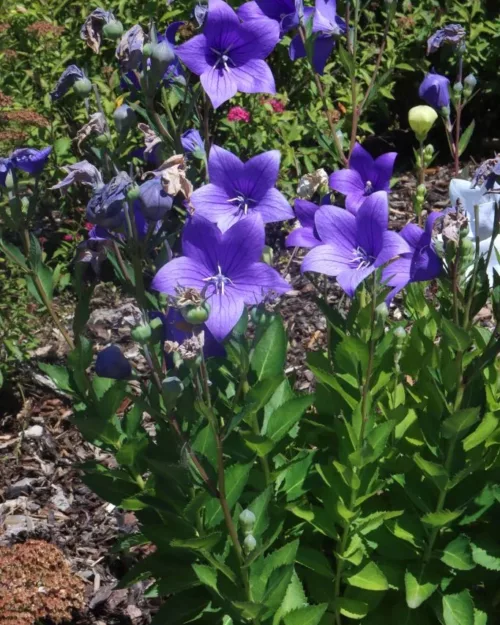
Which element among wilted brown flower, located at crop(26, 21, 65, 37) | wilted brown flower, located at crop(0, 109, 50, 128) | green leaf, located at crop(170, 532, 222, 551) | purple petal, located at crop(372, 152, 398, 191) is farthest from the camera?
wilted brown flower, located at crop(26, 21, 65, 37)

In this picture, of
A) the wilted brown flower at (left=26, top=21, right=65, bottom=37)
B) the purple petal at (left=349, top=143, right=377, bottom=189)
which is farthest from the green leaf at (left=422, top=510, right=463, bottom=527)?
the wilted brown flower at (left=26, top=21, right=65, bottom=37)

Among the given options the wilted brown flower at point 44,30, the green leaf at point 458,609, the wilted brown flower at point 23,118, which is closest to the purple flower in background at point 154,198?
the green leaf at point 458,609

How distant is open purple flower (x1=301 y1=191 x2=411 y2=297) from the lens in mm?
→ 1899

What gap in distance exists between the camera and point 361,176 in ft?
7.41

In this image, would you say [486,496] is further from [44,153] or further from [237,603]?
[44,153]

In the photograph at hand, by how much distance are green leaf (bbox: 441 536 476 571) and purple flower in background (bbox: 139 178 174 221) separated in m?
1.14

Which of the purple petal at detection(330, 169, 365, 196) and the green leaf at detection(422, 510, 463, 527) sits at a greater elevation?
the purple petal at detection(330, 169, 365, 196)

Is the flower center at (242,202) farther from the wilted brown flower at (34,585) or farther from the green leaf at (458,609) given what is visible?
the wilted brown flower at (34,585)

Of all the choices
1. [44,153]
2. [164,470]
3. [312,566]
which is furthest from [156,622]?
[44,153]

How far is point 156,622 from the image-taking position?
87.0 inches

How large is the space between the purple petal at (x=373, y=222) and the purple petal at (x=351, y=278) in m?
0.07

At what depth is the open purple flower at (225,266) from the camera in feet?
5.80

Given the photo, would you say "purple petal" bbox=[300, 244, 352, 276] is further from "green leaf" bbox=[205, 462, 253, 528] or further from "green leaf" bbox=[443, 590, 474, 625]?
"green leaf" bbox=[443, 590, 474, 625]

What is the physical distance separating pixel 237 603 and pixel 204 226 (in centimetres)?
83
